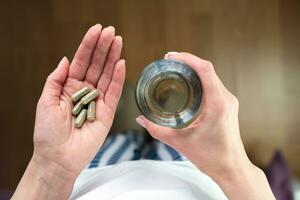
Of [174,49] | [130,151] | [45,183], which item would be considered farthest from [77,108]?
[174,49]

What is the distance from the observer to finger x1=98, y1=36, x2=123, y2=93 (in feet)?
2.23

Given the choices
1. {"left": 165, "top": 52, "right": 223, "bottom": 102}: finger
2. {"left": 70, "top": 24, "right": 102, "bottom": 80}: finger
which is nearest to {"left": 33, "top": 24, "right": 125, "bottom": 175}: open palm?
{"left": 70, "top": 24, "right": 102, "bottom": 80}: finger

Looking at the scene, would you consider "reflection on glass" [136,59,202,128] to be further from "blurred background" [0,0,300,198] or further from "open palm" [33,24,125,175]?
"blurred background" [0,0,300,198]

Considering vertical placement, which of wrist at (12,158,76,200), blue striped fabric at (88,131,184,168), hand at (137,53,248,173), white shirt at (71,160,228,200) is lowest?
blue striped fabric at (88,131,184,168)

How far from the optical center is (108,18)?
1.21 m

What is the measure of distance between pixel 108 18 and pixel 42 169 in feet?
2.02

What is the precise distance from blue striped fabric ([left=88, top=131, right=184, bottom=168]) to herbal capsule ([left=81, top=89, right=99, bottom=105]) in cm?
19

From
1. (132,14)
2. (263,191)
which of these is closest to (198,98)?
(263,191)

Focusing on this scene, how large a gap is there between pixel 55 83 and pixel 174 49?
1.89 ft

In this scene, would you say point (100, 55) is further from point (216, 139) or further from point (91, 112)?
point (216, 139)

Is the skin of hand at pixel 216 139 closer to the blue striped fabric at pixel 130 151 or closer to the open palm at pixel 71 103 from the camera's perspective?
the open palm at pixel 71 103

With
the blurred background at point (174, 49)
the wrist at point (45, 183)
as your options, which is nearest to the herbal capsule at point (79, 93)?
the wrist at point (45, 183)

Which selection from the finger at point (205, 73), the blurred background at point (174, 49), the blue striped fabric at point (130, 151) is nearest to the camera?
Answer: the finger at point (205, 73)

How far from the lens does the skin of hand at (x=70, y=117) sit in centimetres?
67
